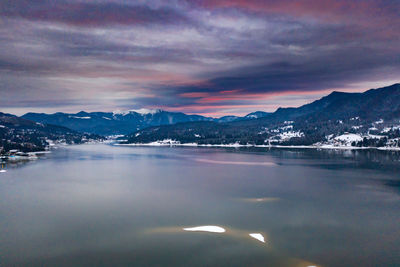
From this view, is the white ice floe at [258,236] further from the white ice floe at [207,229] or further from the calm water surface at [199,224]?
the white ice floe at [207,229]

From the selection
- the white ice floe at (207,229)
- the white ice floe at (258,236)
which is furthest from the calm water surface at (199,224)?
the white ice floe at (207,229)

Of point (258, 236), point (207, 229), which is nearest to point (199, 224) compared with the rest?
point (207, 229)

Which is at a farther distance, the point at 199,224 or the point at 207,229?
the point at 199,224

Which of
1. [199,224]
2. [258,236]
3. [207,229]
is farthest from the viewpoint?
[199,224]

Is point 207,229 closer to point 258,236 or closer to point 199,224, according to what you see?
point 199,224

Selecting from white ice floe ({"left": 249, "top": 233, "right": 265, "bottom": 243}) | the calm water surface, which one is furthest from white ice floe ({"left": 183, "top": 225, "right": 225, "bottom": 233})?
white ice floe ({"left": 249, "top": 233, "right": 265, "bottom": 243})

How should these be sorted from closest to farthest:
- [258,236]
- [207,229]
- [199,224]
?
[258,236], [207,229], [199,224]

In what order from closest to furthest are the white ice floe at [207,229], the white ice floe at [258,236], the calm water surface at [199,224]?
the calm water surface at [199,224] → the white ice floe at [258,236] → the white ice floe at [207,229]

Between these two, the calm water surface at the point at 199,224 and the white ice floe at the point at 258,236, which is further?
the white ice floe at the point at 258,236

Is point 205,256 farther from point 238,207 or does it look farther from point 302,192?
point 302,192

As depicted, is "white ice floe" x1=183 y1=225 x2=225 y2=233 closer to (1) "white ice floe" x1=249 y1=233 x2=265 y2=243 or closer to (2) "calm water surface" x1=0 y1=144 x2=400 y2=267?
(2) "calm water surface" x1=0 y1=144 x2=400 y2=267

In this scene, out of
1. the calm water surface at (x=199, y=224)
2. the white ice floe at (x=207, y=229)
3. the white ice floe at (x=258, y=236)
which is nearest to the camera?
the calm water surface at (x=199, y=224)
